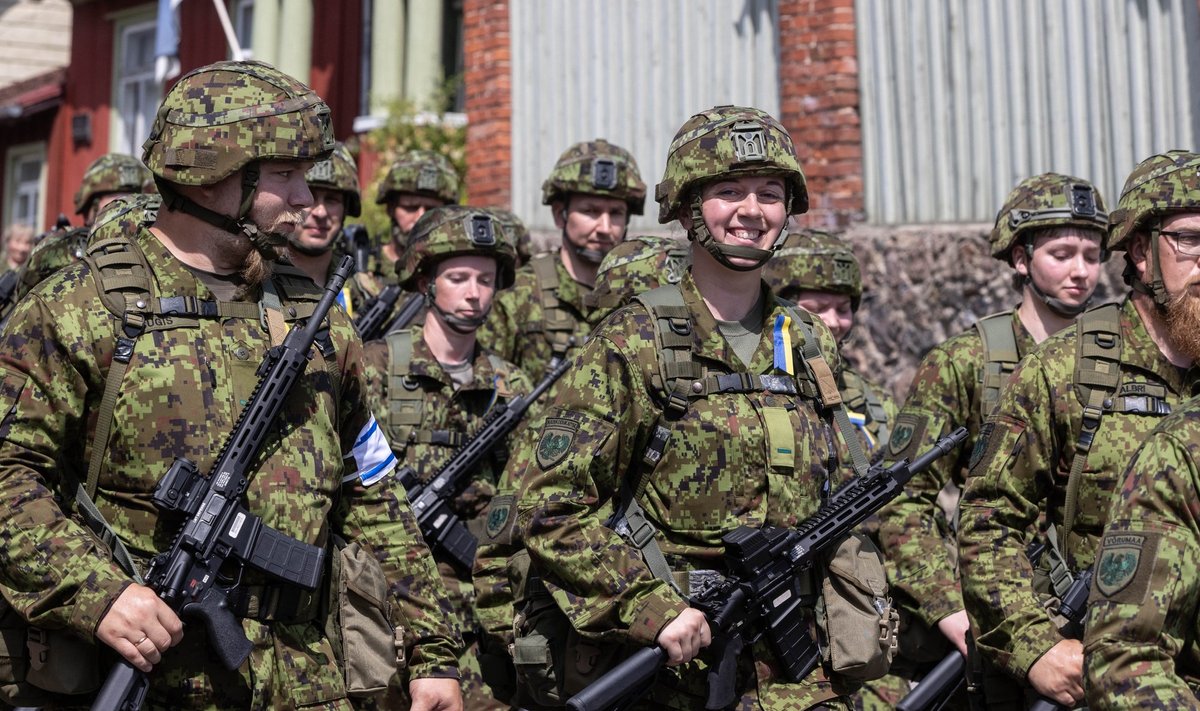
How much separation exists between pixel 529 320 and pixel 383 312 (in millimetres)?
711

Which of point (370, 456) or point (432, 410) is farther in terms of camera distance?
point (432, 410)

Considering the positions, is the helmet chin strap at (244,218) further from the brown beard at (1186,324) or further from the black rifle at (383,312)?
the black rifle at (383,312)

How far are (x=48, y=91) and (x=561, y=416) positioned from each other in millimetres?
19769

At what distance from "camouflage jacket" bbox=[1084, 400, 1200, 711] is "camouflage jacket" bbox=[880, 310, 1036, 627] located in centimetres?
251

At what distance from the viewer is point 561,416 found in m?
4.47

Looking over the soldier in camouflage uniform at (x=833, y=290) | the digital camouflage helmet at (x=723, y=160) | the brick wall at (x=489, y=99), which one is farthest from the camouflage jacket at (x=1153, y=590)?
the brick wall at (x=489, y=99)

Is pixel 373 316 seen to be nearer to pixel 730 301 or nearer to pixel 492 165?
pixel 730 301

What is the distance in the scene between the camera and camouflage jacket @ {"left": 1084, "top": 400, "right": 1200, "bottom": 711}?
125 inches

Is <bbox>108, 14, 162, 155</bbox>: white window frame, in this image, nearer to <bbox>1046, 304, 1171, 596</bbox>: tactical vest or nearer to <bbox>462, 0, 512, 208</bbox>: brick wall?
<bbox>462, 0, 512, 208</bbox>: brick wall

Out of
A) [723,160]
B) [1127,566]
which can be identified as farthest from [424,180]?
[1127,566]

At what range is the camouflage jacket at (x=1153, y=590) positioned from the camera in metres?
3.18

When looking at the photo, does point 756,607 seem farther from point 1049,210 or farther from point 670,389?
point 1049,210

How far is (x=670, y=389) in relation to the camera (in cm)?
445

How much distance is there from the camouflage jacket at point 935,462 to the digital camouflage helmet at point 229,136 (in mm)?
2703
